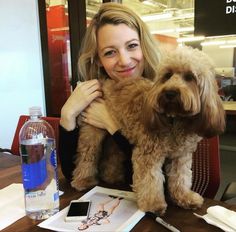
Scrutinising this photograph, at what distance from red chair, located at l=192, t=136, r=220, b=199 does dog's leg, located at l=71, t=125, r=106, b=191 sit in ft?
1.49

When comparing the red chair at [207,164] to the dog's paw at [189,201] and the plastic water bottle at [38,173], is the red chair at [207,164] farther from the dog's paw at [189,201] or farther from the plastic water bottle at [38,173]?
the plastic water bottle at [38,173]

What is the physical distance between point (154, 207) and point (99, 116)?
39 centimetres

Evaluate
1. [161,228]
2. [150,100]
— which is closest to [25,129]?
[150,100]

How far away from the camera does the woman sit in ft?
3.76

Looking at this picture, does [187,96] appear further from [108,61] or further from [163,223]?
[108,61]

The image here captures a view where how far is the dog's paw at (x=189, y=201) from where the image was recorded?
900 mm

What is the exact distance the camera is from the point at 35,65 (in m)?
3.51

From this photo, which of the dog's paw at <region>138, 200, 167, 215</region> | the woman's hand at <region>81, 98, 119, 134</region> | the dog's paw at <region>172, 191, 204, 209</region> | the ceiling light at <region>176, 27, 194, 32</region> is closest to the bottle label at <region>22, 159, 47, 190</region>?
the woman's hand at <region>81, 98, 119, 134</region>

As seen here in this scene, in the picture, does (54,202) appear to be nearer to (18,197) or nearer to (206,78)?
(18,197)

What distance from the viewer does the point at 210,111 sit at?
83 cm

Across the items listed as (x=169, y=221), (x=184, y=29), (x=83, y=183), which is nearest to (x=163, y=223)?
(x=169, y=221)

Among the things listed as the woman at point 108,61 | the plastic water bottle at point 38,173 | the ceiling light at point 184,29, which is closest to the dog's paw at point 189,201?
the woman at point 108,61

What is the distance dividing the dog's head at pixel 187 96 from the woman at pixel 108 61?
0.23 metres

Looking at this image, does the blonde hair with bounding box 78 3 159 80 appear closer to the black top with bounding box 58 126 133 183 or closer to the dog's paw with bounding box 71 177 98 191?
the black top with bounding box 58 126 133 183
